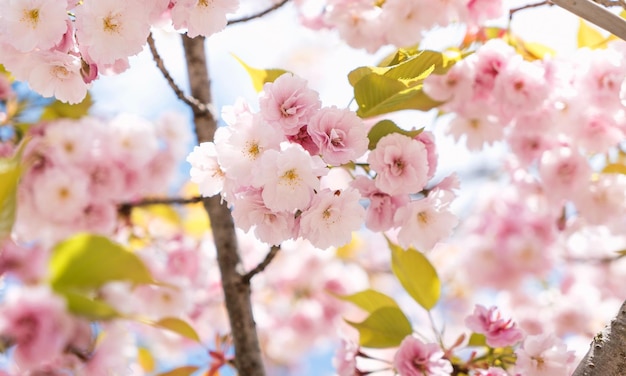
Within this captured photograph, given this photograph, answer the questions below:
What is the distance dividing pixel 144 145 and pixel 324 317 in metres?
1.13

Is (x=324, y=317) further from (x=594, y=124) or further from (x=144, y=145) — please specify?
(x=594, y=124)

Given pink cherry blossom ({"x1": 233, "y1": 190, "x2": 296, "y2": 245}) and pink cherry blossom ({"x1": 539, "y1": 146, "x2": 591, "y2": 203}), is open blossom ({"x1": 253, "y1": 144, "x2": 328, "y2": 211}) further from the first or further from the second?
pink cherry blossom ({"x1": 539, "y1": 146, "x2": 591, "y2": 203})

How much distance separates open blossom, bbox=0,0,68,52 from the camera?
0.96 meters

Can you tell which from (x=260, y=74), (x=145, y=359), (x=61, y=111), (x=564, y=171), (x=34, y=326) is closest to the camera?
(x=34, y=326)

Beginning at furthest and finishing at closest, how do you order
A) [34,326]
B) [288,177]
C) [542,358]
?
[542,358] → [288,177] → [34,326]

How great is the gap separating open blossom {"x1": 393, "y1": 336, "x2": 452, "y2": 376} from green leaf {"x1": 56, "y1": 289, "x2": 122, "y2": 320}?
26.6 inches

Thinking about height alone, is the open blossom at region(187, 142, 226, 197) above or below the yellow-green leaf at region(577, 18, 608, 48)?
below

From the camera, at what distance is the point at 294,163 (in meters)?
0.88

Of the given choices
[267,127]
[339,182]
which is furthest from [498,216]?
[267,127]

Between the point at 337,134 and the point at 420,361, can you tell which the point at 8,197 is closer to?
the point at 337,134

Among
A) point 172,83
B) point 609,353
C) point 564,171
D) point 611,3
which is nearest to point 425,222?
point 609,353

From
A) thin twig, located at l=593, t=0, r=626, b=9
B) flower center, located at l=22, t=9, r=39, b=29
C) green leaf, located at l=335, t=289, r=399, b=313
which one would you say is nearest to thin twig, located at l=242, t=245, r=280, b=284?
green leaf, located at l=335, t=289, r=399, b=313

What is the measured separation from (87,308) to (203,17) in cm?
57

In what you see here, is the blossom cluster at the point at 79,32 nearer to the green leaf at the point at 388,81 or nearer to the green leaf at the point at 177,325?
the green leaf at the point at 388,81
